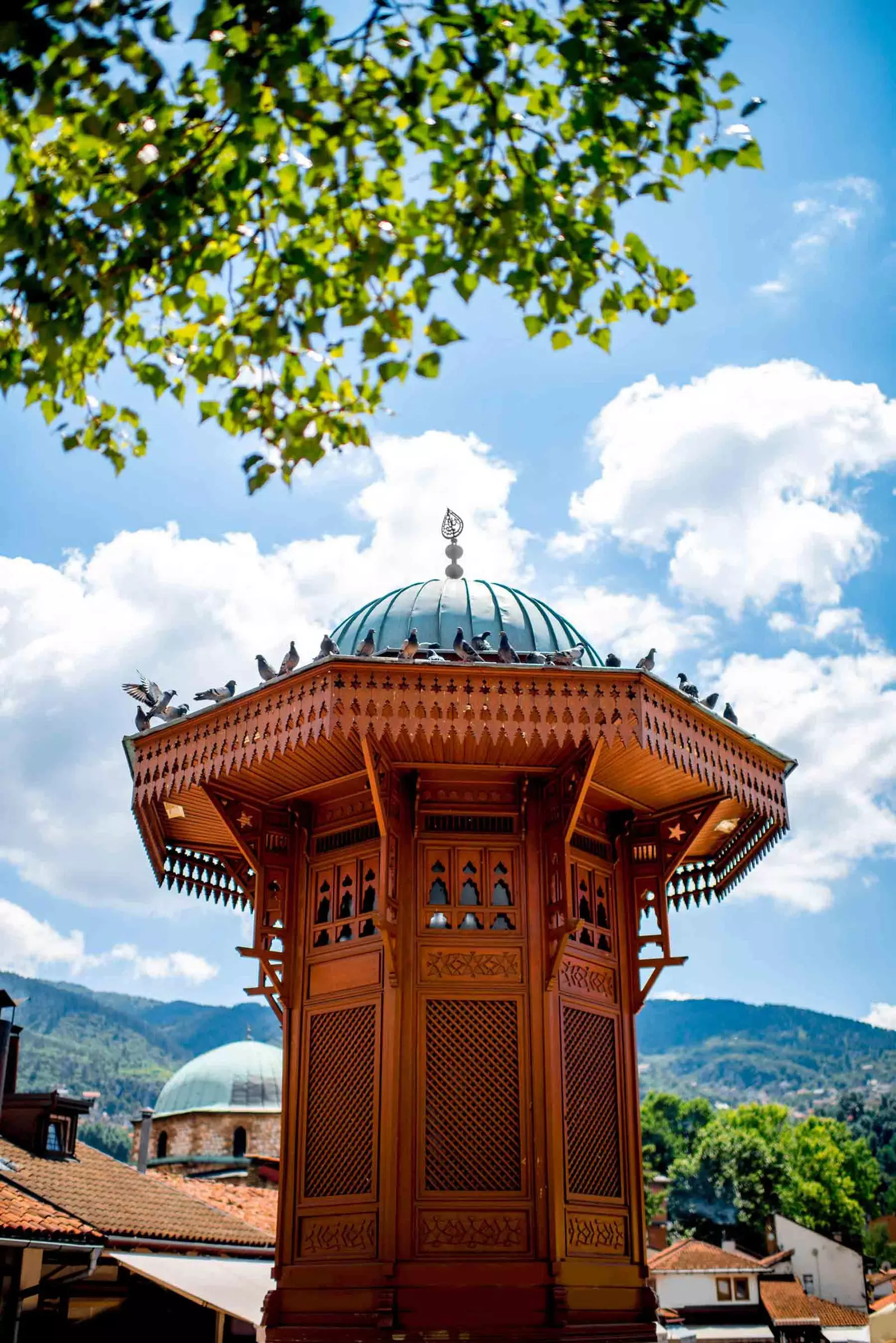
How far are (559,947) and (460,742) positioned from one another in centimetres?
194

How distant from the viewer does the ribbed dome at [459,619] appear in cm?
1265

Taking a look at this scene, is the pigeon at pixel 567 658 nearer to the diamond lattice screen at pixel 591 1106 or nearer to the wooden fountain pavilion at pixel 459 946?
the wooden fountain pavilion at pixel 459 946

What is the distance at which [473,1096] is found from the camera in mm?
→ 10570

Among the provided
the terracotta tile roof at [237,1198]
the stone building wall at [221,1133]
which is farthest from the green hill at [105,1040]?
the terracotta tile roof at [237,1198]

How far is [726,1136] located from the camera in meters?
61.4

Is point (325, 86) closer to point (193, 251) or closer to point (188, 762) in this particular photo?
point (193, 251)

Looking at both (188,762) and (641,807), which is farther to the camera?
(641,807)

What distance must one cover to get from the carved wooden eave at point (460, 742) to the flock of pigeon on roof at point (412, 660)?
127 millimetres

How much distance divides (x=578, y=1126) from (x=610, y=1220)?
840 mm

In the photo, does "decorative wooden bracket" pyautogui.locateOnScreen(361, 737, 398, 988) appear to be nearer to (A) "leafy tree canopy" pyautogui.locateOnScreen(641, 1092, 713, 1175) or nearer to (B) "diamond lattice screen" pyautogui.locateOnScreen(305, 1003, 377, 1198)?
(B) "diamond lattice screen" pyautogui.locateOnScreen(305, 1003, 377, 1198)

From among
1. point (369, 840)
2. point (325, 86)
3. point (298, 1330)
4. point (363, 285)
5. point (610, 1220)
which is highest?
point (325, 86)

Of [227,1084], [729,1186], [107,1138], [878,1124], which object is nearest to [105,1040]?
[107,1138]

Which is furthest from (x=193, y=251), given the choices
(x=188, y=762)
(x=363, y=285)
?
(x=188, y=762)

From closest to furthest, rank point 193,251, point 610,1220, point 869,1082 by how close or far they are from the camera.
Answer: point 193,251 < point 610,1220 < point 869,1082
